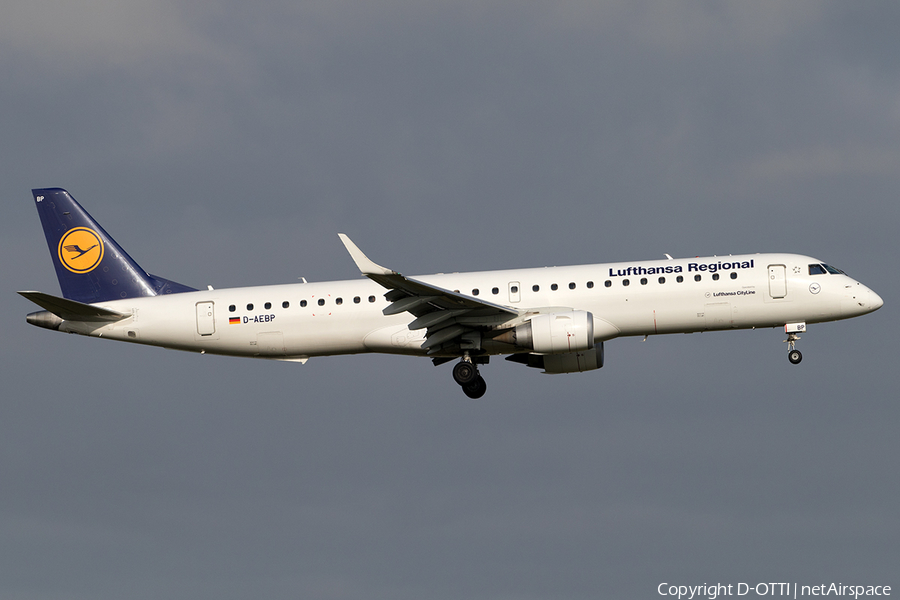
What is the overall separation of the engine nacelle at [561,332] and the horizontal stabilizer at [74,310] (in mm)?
15506

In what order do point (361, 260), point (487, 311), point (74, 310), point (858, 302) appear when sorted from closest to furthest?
point (361, 260) → point (487, 311) → point (858, 302) → point (74, 310)

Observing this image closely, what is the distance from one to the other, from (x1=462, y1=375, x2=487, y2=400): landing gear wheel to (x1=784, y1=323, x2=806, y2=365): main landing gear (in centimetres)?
1102

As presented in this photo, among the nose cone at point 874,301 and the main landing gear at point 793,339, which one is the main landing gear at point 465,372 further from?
the nose cone at point 874,301

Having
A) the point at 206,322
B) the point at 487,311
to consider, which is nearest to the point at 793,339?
the point at 487,311

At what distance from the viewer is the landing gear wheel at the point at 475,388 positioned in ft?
127

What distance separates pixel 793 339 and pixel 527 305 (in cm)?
953

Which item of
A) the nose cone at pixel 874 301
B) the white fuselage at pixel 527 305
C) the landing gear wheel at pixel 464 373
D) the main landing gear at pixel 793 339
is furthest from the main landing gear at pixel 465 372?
the nose cone at pixel 874 301

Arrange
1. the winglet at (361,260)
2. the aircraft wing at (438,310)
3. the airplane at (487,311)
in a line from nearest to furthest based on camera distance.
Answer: the winglet at (361,260) < the aircraft wing at (438,310) < the airplane at (487,311)

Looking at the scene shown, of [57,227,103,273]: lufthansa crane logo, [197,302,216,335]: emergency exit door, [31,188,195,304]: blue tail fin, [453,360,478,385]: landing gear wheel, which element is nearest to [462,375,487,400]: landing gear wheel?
[453,360,478,385]: landing gear wheel

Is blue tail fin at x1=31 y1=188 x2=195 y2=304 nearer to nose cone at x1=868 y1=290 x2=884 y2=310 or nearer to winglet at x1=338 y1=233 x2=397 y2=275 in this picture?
winglet at x1=338 y1=233 x2=397 y2=275

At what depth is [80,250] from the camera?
4122 cm

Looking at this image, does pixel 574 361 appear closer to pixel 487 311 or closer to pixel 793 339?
pixel 487 311

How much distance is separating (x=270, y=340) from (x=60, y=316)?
786 centimetres

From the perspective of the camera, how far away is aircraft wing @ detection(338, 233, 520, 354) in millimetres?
33625
